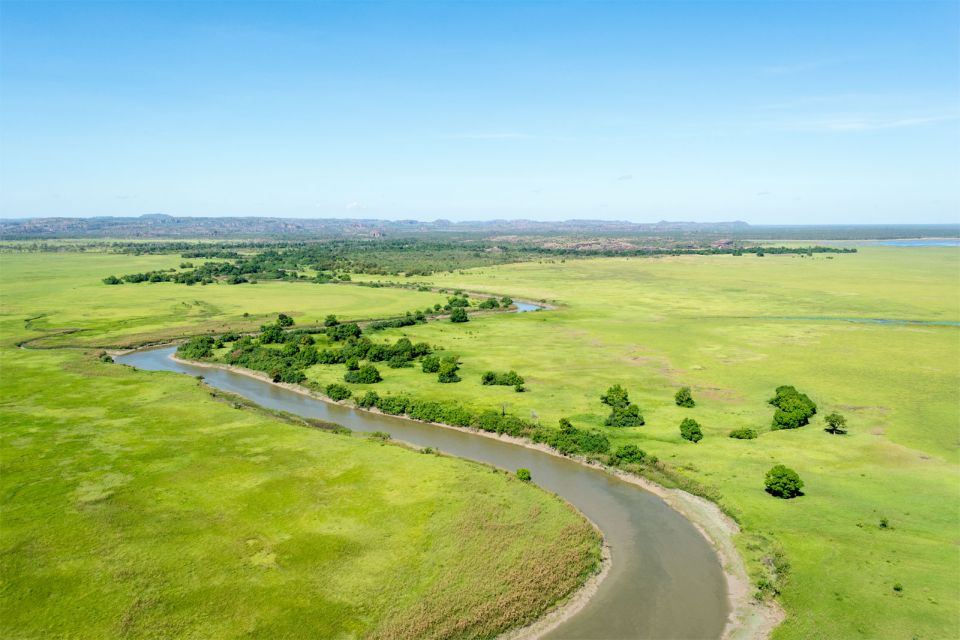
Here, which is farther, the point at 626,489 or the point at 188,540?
the point at 626,489

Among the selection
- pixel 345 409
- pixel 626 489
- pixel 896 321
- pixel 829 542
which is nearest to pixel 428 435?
pixel 345 409

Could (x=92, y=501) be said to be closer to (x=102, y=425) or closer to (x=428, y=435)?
(x=102, y=425)

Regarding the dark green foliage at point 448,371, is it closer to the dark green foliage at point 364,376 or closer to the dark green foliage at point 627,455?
the dark green foliage at point 364,376

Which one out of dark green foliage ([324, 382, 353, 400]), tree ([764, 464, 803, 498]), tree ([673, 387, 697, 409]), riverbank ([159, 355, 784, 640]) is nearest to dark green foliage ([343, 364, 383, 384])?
dark green foliage ([324, 382, 353, 400])

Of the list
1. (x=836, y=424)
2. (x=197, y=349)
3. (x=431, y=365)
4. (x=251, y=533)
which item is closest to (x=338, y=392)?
(x=431, y=365)

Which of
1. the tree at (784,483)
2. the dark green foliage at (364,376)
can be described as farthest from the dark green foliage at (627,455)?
the dark green foliage at (364,376)
